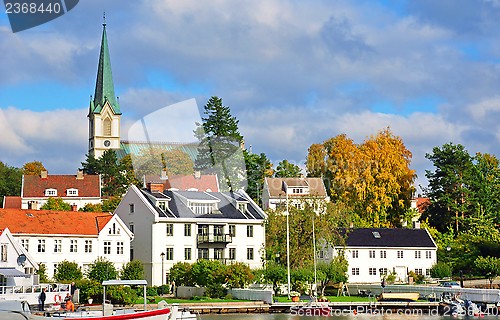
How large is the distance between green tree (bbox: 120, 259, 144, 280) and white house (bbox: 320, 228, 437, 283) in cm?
1994

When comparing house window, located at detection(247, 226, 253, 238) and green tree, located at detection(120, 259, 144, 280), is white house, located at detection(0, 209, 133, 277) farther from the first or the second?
house window, located at detection(247, 226, 253, 238)

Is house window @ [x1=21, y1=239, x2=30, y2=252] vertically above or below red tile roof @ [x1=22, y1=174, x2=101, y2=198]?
below

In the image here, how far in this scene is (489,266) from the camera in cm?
6981

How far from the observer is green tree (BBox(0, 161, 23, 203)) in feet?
358

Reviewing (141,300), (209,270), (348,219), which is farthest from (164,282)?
(348,219)

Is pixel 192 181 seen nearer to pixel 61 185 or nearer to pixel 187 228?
pixel 187 228

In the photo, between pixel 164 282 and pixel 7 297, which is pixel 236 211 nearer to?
pixel 164 282

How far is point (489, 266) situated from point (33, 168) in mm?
71644

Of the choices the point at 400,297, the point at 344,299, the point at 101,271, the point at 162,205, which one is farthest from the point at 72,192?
the point at 400,297

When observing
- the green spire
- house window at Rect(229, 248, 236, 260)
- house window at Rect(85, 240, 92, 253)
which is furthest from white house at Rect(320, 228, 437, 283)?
the green spire

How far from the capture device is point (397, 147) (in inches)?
3612

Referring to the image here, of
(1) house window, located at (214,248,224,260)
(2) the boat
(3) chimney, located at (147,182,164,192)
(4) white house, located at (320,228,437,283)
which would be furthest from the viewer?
(4) white house, located at (320,228,437,283)

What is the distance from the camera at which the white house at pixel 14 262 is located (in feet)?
193

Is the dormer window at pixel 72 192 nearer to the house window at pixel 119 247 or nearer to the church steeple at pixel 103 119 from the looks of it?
the house window at pixel 119 247
